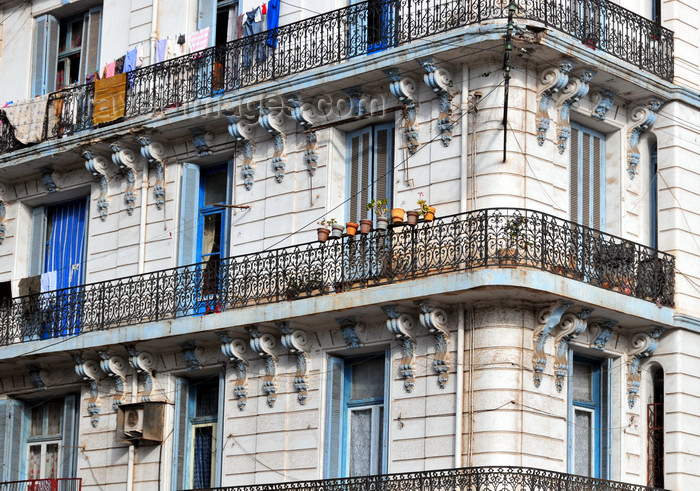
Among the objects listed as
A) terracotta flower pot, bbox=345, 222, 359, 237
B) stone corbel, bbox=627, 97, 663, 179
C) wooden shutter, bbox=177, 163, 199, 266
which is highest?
stone corbel, bbox=627, 97, 663, 179

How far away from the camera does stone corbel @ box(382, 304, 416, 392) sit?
23844 millimetres

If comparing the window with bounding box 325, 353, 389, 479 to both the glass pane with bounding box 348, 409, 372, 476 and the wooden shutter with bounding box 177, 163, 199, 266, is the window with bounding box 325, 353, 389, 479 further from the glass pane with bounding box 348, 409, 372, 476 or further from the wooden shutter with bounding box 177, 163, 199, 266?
the wooden shutter with bounding box 177, 163, 199, 266

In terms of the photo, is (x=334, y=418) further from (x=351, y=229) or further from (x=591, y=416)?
(x=591, y=416)

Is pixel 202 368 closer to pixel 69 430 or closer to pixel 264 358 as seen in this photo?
pixel 264 358

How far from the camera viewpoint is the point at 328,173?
25.9 m

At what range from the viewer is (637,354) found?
2495 centimetres

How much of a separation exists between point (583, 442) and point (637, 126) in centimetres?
514

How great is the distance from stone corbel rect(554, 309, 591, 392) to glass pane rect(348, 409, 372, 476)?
3.03m

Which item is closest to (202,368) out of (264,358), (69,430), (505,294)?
(264,358)

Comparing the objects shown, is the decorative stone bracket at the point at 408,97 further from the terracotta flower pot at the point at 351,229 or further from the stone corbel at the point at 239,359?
the stone corbel at the point at 239,359

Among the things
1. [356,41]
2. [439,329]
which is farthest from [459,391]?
[356,41]

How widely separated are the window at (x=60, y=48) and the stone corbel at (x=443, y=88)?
8.81m

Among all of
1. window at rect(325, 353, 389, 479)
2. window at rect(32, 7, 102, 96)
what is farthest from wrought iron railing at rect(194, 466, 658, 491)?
window at rect(32, 7, 102, 96)

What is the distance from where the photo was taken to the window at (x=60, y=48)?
1212 inches
